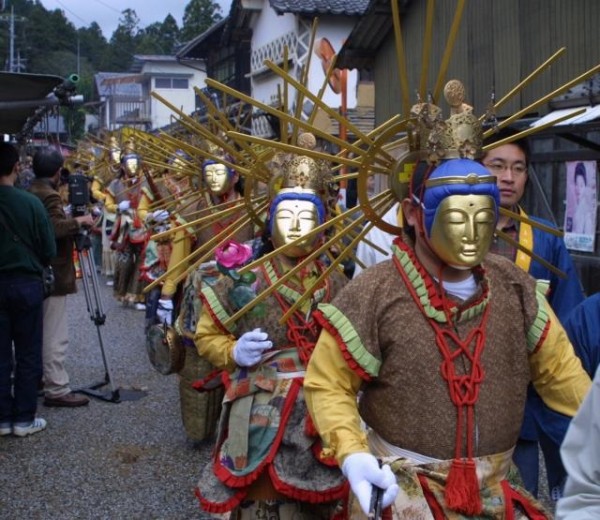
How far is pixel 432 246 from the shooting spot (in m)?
2.45

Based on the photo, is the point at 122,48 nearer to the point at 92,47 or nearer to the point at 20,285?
the point at 92,47

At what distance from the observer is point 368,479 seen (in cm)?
217

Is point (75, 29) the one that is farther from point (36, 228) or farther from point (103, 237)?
point (36, 228)

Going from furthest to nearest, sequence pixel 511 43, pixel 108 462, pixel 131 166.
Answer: pixel 131 166 → pixel 511 43 → pixel 108 462

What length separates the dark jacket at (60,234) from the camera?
667 cm

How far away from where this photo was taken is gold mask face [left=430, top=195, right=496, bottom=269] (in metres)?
2.38

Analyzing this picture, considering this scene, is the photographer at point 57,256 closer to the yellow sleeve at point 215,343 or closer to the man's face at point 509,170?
the yellow sleeve at point 215,343

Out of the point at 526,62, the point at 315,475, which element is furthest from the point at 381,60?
the point at 315,475

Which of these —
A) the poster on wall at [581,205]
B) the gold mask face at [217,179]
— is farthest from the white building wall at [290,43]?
the gold mask face at [217,179]

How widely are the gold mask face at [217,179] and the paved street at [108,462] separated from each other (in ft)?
5.97

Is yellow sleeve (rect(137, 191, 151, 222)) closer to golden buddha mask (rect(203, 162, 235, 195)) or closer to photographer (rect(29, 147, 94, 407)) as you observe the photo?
photographer (rect(29, 147, 94, 407))

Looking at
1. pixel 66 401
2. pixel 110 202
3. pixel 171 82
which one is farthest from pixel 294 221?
pixel 171 82

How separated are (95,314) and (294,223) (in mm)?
4006

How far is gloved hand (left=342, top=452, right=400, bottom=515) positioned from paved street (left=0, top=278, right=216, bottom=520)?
286cm
